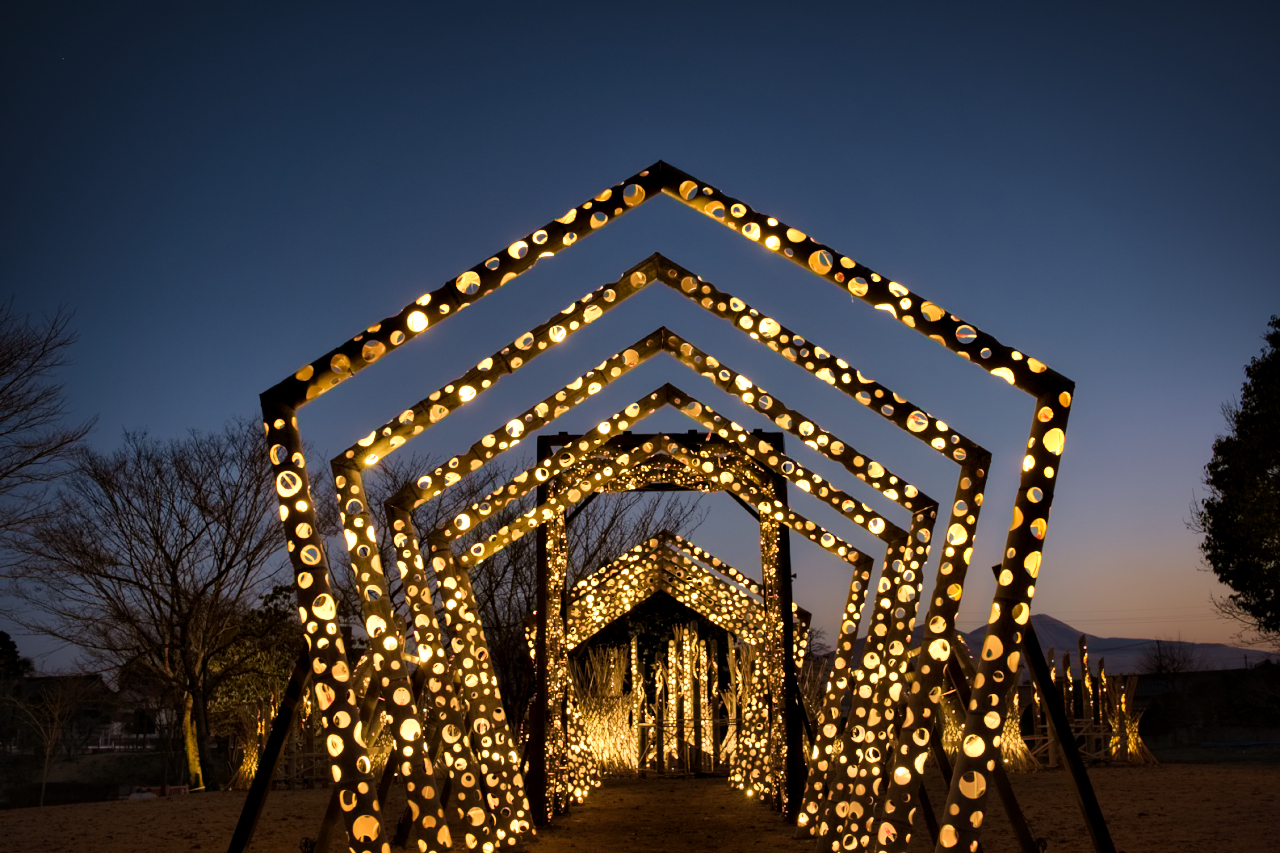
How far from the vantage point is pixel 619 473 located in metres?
9.30

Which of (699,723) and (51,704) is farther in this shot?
(51,704)

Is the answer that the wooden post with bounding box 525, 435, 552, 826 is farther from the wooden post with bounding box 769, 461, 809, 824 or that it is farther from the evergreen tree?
the evergreen tree

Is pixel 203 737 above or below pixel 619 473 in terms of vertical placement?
below

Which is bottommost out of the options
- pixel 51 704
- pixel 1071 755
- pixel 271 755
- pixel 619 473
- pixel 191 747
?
pixel 191 747

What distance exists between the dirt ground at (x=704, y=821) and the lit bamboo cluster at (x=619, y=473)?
1.22m

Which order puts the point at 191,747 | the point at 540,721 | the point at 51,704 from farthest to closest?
the point at 51,704, the point at 191,747, the point at 540,721

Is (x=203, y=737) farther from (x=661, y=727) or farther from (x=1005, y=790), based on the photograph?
(x=1005, y=790)

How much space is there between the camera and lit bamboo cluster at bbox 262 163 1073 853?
423 cm

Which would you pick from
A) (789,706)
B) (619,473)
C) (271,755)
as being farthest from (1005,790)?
(619,473)

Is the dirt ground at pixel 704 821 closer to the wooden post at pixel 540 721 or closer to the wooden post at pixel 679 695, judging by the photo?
the wooden post at pixel 540 721

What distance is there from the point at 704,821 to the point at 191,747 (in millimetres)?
13966

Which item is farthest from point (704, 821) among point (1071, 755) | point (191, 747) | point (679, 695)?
point (191, 747)

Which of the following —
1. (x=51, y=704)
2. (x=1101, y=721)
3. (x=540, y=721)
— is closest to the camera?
(x=540, y=721)

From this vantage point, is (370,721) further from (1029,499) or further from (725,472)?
(725,472)
